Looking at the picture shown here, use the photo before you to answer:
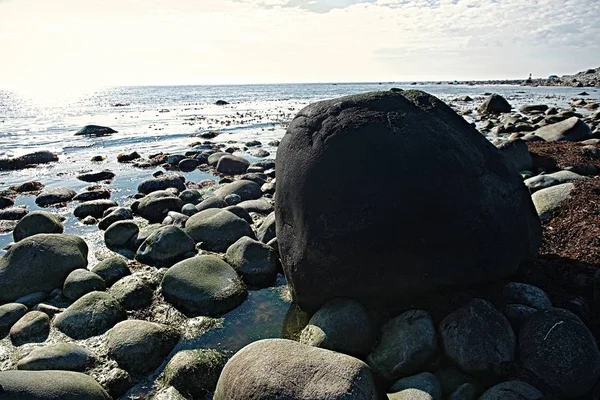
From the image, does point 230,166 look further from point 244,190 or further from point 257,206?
point 257,206

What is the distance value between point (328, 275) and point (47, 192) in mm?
11132

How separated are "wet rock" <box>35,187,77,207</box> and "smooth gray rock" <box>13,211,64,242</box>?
374 centimetres

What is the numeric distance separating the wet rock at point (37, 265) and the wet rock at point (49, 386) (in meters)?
2.94

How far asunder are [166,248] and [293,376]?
15.7 feet

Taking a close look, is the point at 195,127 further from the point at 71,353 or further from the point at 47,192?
the point at 71,353

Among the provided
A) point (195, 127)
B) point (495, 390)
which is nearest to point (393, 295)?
point (495, 390)

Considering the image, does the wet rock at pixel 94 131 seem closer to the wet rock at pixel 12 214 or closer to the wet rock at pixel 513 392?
the wet rock at pixel 12 214

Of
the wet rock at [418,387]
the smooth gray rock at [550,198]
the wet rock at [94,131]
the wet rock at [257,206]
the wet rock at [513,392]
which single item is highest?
the smooth gray rock at [550,198]

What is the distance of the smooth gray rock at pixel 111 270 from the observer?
723 centimetres

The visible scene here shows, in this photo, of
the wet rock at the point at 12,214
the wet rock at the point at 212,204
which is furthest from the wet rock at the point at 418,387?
the wet rock at the point at 12,214

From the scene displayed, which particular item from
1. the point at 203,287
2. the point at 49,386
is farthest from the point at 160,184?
A: the point at 49,386

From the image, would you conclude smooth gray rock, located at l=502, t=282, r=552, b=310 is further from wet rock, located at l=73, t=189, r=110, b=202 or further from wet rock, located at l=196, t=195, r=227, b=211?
wet rock, located at l=73, t=189, r=110, b=202

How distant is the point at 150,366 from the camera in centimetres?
519

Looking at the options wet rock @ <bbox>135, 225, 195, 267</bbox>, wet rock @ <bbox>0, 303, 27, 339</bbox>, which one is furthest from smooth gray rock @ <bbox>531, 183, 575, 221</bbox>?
wet rock @ <bbox>0, 303, 27, 339</bbox>
